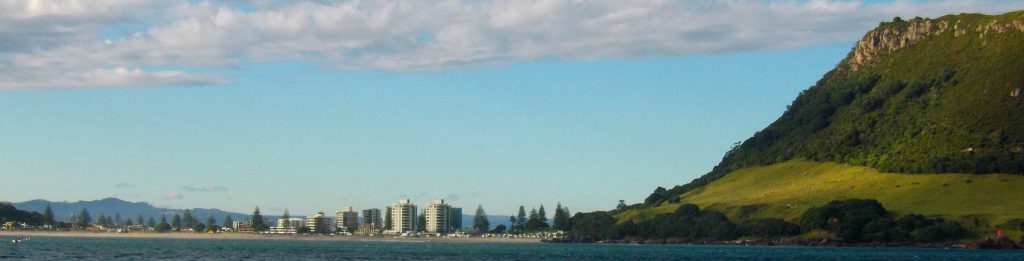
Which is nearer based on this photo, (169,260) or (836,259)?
(169,260)

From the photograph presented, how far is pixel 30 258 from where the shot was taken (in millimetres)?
164500

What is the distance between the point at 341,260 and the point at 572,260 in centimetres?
3169

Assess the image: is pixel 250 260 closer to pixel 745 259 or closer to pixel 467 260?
pixel 467 260

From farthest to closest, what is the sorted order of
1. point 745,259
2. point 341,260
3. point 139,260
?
point 745,259
point 341,260
point 139,260

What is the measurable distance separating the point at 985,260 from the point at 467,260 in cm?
7080

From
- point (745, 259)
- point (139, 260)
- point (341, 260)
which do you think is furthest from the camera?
point (745, 259)

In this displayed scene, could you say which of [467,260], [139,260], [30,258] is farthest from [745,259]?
[30,258]

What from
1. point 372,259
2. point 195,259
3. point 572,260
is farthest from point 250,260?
point 572,260

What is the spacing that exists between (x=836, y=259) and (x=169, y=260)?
90.6 m

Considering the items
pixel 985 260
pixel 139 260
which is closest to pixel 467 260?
pixel 139 260

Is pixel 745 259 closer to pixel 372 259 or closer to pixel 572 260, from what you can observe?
pixel 572 260

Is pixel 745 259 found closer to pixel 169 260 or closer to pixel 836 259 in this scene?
pixel 836 259

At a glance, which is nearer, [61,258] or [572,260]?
[61,258]

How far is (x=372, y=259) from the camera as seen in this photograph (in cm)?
18875
